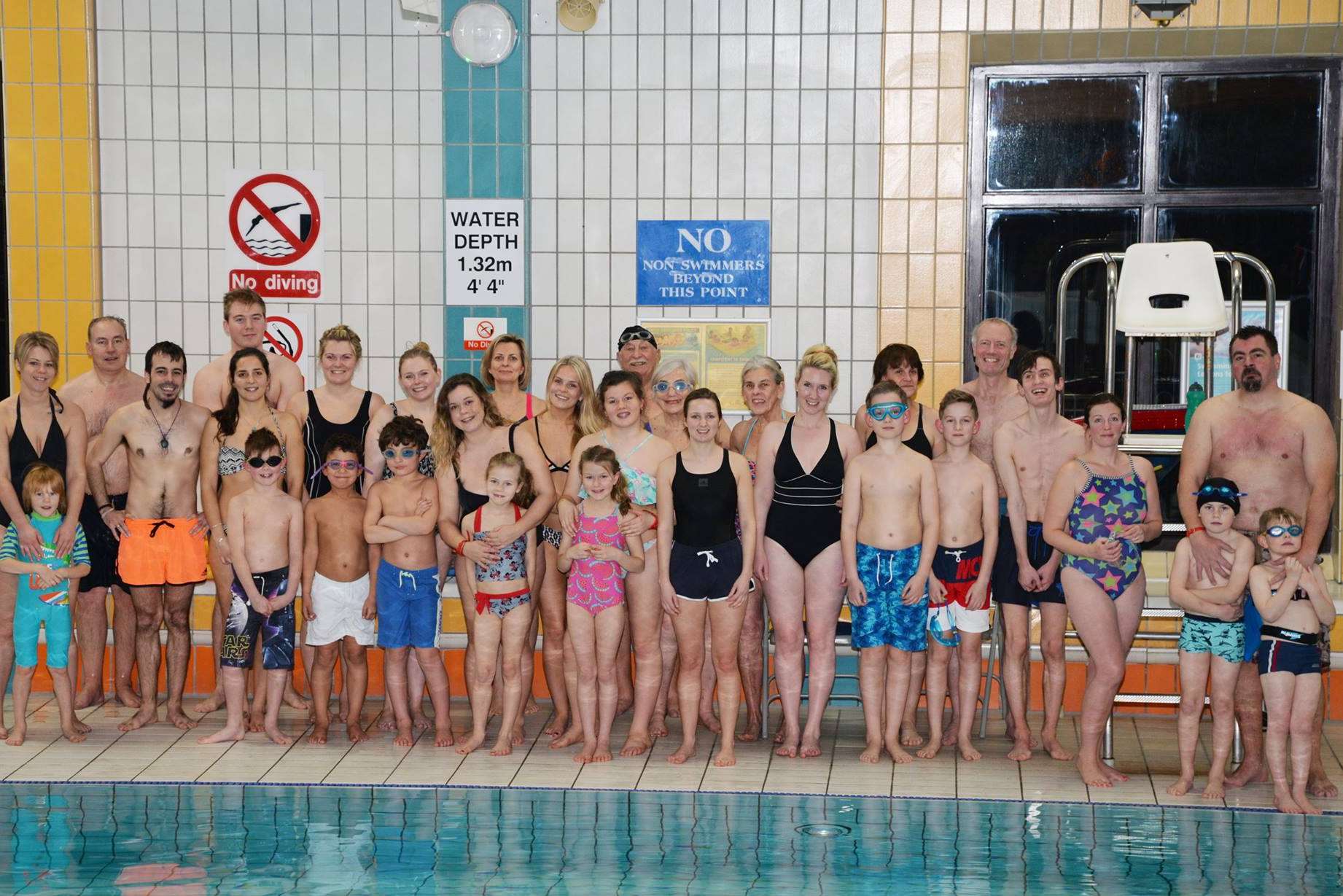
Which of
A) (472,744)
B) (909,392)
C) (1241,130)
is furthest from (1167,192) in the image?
(472,744)

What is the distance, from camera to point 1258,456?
545cm

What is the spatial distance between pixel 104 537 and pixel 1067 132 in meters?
5.18

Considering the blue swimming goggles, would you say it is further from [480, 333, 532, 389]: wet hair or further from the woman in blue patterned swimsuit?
[480, 333, 532, 389]: wet hair

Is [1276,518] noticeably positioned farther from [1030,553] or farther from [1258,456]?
[1030,553]

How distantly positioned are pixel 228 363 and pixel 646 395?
1.82m

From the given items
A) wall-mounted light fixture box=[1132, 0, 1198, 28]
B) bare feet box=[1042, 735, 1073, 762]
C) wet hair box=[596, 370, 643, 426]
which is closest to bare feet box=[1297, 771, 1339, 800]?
bare feet box=[1042, 735, 1073, 762]

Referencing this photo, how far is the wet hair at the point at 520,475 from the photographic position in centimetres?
563

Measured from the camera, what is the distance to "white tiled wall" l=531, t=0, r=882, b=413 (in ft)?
24.5

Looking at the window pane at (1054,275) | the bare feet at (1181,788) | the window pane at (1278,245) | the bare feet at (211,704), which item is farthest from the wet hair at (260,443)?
the window pane at (1278,245)

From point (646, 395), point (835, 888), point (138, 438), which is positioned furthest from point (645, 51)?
point (835, 888)

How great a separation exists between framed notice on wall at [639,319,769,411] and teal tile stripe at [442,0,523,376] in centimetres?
108

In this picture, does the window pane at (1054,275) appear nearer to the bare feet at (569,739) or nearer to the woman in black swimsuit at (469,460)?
the woman in black swimsuit at (469,460)

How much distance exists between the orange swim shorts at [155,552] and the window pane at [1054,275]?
4.26m

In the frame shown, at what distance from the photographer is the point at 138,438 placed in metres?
6.05
